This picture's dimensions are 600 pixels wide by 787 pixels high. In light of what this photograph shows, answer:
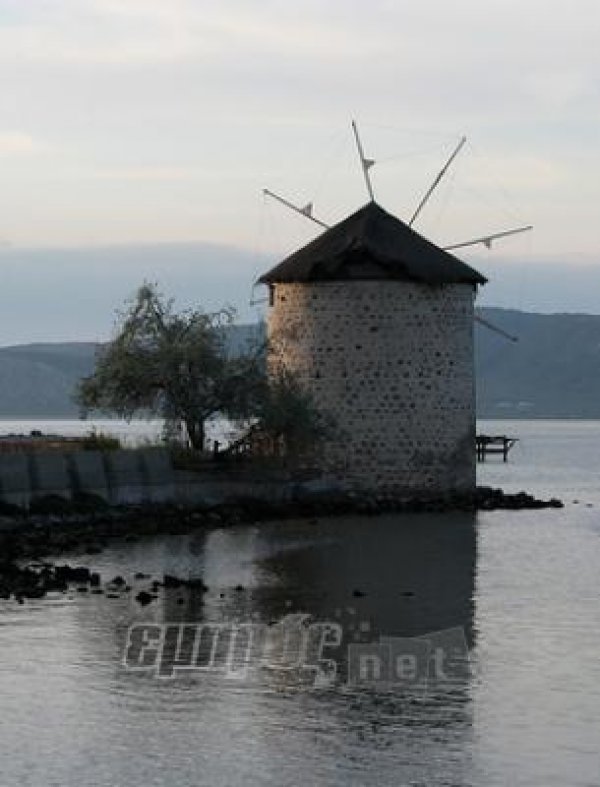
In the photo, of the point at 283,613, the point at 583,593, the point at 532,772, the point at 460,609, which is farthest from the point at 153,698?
the point at 583,593

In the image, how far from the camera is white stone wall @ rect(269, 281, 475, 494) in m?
35.9

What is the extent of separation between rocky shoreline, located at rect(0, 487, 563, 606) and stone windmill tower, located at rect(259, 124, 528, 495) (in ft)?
3.24

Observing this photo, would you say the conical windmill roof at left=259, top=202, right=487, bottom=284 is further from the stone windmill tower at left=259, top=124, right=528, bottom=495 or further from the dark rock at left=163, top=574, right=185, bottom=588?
the dark rock at left=163, top=574, right=185, bottom=588

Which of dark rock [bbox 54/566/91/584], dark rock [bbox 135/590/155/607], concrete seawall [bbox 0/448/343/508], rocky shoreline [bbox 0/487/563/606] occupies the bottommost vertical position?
dark rock [bbox 135/590/155/607]

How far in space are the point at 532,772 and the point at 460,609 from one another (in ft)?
24.8

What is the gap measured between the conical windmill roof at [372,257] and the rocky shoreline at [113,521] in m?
4.56

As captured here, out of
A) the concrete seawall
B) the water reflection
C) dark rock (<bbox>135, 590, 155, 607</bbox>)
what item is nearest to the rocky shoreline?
dark rock (<bbox>135, 590, 155, 607</bbox>)

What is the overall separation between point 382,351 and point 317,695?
2257 centimetres

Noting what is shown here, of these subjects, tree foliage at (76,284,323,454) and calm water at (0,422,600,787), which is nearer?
calm water at (0,422,600,787)

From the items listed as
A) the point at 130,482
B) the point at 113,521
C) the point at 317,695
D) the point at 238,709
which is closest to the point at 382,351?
the point at 130,482

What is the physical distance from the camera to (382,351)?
35.8m

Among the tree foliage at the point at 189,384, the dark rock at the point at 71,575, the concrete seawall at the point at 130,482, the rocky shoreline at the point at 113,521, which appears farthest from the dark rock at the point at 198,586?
the tree foliage at the point at 189,384

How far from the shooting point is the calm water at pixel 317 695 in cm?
1146

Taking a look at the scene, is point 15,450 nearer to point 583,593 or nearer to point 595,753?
point 583,593
